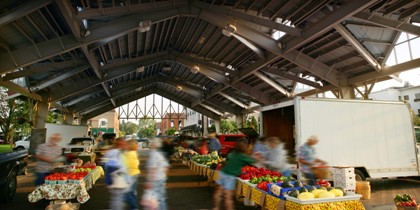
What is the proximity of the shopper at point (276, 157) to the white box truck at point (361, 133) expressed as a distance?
0.57 meters

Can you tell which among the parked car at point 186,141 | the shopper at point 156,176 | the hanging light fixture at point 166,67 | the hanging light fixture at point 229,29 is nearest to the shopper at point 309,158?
the shopper at point 156,176

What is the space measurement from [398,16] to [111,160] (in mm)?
11233

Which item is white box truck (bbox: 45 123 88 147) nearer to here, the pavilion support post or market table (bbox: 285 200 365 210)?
the pavilion support post

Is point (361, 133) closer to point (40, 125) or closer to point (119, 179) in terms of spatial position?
point (119, 179)

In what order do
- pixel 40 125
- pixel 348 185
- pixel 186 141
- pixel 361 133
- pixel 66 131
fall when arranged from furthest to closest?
pixel 186 141, pixel 66 131, pixel 40 125, pixel 361 133, pixel 348 185

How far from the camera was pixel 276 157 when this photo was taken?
24.6ft

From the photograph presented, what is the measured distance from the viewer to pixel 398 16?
9898 mm

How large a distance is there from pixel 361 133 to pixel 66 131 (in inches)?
793

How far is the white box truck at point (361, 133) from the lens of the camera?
25.8 feet

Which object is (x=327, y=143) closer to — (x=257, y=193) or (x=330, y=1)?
(x=257, y=193)

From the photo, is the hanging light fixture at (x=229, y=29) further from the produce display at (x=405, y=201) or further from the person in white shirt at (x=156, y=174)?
the produce display at (x=405, y=201)

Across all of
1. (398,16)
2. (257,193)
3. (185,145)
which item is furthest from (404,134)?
(185,145)

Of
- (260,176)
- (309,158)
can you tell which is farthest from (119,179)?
(309,158)

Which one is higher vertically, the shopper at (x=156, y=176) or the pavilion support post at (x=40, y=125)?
the pavilion support post at (x=40, y=125)
